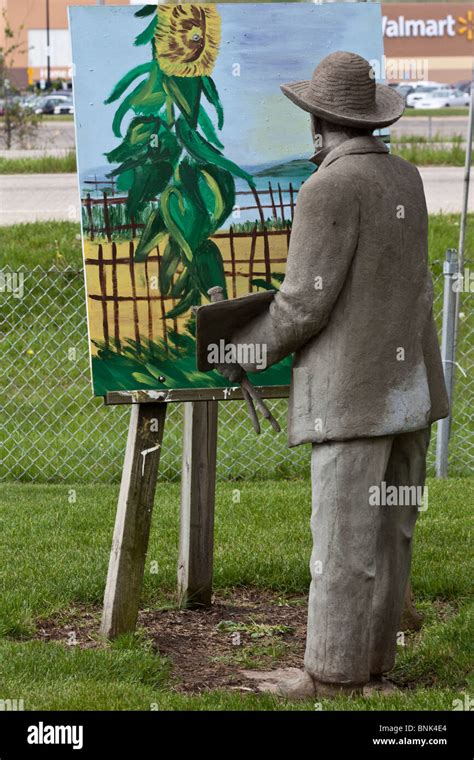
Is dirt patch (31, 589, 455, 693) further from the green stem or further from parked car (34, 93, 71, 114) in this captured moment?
parked car (34, 93, 71, 114)

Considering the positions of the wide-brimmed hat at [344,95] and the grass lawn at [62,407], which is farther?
the grass lawn at [62,407]

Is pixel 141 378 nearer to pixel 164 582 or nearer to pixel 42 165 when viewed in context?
pixel 164 582

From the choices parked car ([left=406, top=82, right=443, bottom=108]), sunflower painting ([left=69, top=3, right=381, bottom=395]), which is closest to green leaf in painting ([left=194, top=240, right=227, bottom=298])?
sunflower painting ([left=69, top=3, right=381, bottom=395])

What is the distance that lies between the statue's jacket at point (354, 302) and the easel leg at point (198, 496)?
4.59 ft

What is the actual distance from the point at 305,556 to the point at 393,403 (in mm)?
2190

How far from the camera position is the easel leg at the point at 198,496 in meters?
5.89

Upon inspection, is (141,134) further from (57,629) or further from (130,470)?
(57,629)

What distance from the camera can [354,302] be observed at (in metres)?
4.35

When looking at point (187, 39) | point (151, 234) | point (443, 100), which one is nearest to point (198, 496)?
point (151, 234)

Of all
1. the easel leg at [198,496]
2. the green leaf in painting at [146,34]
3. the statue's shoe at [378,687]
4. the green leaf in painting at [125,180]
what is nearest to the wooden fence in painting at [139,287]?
the green leaf in painting at [125,180]

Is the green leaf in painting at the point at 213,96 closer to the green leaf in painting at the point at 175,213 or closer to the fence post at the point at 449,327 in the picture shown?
the green leaf in painting at the point at 175,213

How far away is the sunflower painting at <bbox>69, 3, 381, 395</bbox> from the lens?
5203mm

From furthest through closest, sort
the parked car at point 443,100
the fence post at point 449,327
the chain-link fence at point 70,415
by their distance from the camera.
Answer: the parked car at point 443,100
the chain-link fence at point 70,415
the fence post at point 449,327

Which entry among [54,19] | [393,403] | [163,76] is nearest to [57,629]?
[393,403]
